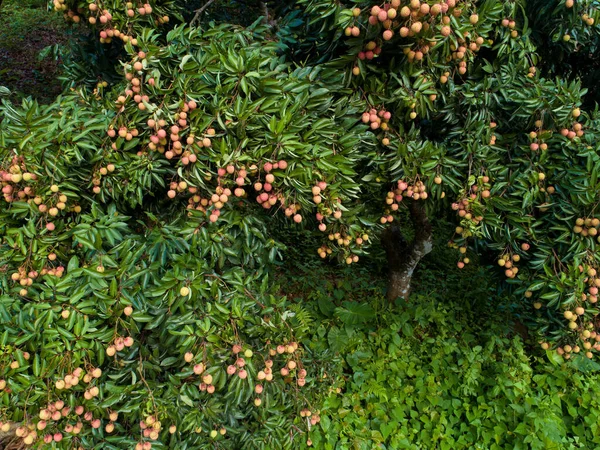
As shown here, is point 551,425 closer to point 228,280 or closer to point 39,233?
point 228,280

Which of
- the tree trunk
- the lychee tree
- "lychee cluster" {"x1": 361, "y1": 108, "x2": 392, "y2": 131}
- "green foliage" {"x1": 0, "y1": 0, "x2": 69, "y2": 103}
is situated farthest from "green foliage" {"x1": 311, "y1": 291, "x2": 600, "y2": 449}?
"green foliage" {"x1": 0, "y1": 0, "x2": 69, "y2": 103}

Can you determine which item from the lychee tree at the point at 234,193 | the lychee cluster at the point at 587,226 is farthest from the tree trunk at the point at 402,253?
the lychee cluster at the point at 587,226

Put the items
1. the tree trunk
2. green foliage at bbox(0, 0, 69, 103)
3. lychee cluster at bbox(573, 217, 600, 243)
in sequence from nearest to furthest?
lychee cluster at bbox(573, 217, 600, 243) < the tree trunk < green foliage at bbox(0, 0, 69, 103)

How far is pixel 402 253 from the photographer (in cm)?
388

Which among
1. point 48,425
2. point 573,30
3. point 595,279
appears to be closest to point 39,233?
point 48,425

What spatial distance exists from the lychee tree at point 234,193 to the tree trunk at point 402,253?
3.57ft

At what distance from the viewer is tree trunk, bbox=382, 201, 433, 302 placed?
3596 millimetres

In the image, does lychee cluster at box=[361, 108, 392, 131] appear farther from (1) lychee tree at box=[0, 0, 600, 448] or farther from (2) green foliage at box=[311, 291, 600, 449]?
(2) green foliage at box=[311, 291, 600, 449]

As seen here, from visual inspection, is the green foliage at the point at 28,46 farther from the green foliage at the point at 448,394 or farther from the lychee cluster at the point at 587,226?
the lychee cluster at the point at 587,226

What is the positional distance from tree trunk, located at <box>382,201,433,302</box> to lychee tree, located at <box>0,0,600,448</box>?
109 cm

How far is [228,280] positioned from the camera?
A: 199 centimetres

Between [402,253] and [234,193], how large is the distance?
2.25 metres

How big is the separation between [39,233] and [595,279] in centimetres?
257

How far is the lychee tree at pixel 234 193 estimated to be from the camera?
1.75 m
